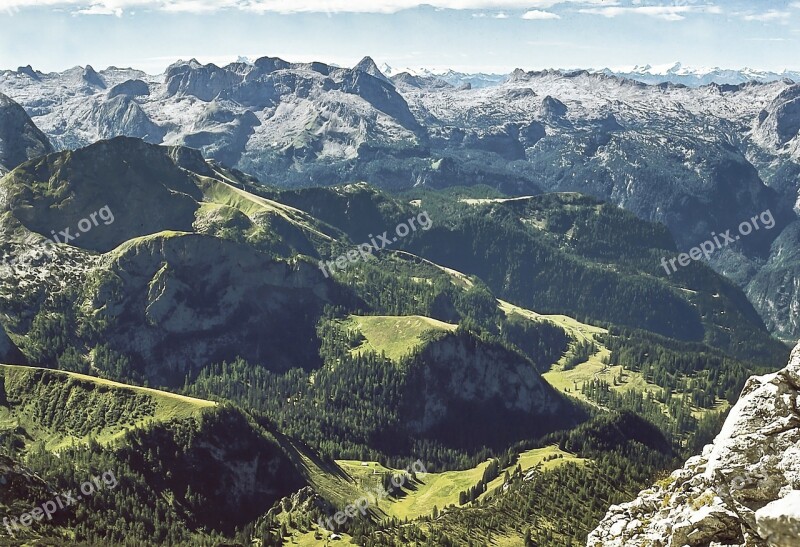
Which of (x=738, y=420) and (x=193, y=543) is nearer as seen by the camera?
(x=738, y=420)

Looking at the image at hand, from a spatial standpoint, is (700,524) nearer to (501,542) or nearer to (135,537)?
(501,542)

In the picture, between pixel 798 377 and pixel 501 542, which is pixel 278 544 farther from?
pixel 798 377

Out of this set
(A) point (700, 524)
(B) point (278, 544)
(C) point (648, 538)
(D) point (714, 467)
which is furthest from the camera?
(B) point (278, 544)

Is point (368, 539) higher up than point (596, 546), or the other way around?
point (596, 546)

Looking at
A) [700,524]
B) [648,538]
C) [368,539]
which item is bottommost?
[368,539]

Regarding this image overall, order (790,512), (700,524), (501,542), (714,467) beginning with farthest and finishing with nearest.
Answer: (501,542) < (714,467) < (700,524) < (790,512)

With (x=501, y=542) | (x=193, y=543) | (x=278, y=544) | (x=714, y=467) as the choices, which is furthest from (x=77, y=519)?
(x=714, y=467)
